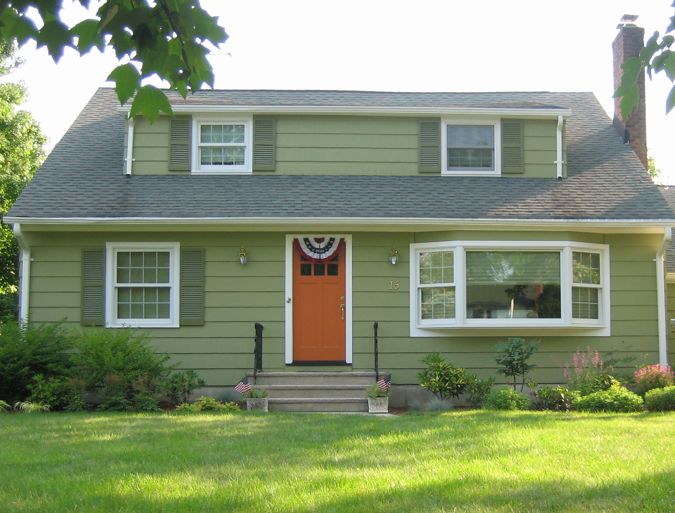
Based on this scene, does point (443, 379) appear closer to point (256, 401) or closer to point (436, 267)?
point (436, 267)

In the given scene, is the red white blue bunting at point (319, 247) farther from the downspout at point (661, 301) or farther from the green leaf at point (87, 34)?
the green leaf at point (87, 34)

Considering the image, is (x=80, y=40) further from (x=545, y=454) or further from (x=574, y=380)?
(x=574, y=380)

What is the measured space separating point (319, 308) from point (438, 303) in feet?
6.16

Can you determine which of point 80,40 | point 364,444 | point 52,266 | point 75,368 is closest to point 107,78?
point 80,40

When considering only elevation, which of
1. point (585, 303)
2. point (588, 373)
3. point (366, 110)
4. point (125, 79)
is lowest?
point (588, 373)

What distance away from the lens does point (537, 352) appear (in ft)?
43.7

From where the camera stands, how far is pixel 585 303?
44.1ft

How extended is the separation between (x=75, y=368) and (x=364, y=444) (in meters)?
5.59

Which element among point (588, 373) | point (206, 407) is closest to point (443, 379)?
point (588, 373)

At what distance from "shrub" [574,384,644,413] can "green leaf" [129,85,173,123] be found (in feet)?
29.0

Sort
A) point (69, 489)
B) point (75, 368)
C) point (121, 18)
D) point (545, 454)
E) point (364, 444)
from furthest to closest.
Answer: point (75, 368) → point (364, 444) → point (545, 454) → point (69, 489) → point (121, 18)

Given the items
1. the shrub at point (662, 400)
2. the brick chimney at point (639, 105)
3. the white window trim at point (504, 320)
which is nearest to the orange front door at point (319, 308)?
the white window trim at point (504, 320)

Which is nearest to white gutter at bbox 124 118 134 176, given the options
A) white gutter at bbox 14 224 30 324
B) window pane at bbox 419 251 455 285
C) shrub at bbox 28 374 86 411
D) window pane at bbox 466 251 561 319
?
white gutter at bbox 14 224 30 324

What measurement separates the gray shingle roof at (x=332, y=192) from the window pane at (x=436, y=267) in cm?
66
